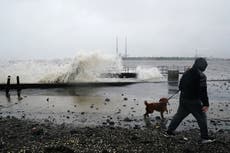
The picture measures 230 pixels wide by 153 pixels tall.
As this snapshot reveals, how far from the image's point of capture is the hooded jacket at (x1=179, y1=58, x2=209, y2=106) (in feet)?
22.0

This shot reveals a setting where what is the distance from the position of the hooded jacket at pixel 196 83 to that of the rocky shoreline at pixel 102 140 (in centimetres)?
114

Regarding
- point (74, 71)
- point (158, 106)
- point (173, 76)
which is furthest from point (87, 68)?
point (158, 106)

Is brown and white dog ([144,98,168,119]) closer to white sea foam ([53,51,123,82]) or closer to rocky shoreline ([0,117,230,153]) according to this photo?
rocky shoreline ([0,117,230,153])

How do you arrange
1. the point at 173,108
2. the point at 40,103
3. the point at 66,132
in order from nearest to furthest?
the point at 66,132 → the point at 173,108 → the point at 40,103

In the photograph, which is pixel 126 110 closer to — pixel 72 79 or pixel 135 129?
pixel 135 129

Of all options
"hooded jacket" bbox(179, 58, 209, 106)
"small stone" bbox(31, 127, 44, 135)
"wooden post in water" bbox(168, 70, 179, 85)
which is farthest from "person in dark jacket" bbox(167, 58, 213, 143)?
"wooden post in water" bbox(168, 70, 179, 85)

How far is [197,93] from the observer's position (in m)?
6.83

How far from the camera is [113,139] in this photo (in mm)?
7270

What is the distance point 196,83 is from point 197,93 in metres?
0.26

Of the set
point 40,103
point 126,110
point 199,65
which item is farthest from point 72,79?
point 199,65

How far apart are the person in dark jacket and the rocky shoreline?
1.88 ft

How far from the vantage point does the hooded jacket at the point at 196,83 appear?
22.0ft

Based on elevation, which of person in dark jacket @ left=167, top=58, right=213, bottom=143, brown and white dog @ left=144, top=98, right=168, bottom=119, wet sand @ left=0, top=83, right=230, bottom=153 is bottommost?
wet sand @ left=0, top=83, right=230, bottom=153

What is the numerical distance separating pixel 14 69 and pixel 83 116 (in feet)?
86.0
